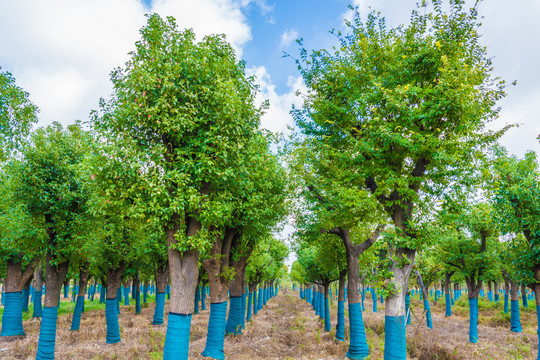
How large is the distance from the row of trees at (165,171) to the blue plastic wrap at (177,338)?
1.2 inches

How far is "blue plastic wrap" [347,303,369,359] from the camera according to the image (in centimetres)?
1473

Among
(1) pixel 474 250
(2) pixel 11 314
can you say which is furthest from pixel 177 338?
(1) pixel 474 250

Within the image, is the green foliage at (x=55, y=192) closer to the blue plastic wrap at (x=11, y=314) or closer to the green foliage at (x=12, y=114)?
the green foliage at (x=12, y=114)

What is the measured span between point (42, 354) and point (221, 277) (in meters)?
7.72

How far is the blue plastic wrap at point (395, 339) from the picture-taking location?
34.5 feet

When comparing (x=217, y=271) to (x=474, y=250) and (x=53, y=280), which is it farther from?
(x=474, y=250)

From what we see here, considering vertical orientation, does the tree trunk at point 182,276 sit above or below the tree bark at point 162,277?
above

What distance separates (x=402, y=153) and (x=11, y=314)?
75.5ft

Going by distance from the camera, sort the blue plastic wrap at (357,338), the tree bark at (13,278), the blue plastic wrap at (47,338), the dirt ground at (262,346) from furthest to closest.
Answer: the tree bark at (13,278)
the dirt ground at (262,346)
the blue plastic wrap at (357,338)
the blue plastic wrap at (47,338)

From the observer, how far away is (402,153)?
11555mm

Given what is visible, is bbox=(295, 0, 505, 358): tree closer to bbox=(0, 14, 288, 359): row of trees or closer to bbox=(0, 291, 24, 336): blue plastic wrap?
bbox=(0, 14, 288, 359): row of trees

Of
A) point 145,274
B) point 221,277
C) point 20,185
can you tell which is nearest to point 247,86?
point 221,277

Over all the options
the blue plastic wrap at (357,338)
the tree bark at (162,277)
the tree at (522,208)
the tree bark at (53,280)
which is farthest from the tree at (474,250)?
the tree bark at (53,280)

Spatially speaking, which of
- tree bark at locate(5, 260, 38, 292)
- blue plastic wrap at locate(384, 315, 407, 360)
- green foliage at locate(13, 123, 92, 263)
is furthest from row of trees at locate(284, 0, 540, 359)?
tree bark at locate(5, 260, 38, 292)
